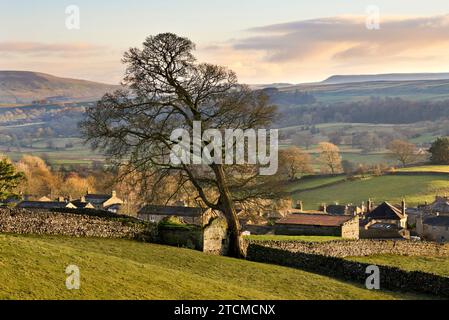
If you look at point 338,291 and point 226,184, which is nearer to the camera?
point 338,291

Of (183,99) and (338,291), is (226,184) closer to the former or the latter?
(183,99)

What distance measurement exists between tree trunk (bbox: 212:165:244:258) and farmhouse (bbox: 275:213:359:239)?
758 inches

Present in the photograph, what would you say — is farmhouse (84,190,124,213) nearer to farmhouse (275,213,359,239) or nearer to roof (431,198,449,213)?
roof (431,198,449,213)

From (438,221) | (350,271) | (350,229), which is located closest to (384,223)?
(438,221)

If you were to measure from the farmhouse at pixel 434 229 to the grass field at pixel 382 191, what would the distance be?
22.0m

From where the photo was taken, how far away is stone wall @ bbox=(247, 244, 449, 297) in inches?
1362

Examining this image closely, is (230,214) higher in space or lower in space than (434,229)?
higher

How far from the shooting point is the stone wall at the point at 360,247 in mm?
42250

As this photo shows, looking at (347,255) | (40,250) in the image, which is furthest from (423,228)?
(40,250)

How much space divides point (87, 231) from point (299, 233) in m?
25.3

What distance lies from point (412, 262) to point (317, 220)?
39.0 feet

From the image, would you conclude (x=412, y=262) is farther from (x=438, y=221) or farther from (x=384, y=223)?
(x=438, y=221)

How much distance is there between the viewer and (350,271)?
120 ft
